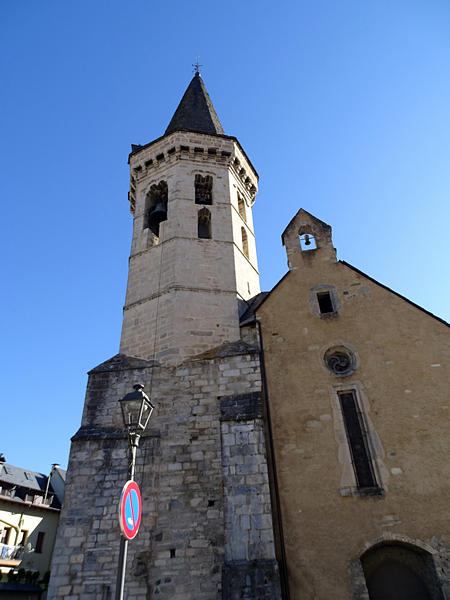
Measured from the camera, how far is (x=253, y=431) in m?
8.16

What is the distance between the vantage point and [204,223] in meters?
13.9

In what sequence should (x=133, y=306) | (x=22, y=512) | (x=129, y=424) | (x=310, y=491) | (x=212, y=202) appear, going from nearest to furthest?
1. (x=129, y=424)
2. (x=310, y=491)
3. (x=133, y=306)
4. (x=212, y=202)
5. (x=22, y=512)

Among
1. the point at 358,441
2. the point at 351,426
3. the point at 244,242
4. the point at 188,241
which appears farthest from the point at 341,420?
the point at 244,242

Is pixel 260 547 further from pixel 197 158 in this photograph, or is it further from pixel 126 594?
pixel 197 158

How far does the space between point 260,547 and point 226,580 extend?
2.36 ft

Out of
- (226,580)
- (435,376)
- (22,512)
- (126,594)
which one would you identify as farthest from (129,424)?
(22,512)

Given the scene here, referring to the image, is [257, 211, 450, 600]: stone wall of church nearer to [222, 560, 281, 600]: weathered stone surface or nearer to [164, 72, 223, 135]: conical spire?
[222, 560, 281, 600]: weathered stone surface

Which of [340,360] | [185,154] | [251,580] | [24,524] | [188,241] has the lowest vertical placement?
[251,580]

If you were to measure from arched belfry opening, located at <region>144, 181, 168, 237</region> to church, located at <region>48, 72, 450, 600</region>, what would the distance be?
2116mm

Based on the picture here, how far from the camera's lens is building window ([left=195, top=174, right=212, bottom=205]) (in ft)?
46.2

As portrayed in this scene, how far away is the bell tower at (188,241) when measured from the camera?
34.6ft

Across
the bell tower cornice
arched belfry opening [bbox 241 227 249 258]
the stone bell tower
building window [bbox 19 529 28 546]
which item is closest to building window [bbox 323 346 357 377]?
the stone bell tower

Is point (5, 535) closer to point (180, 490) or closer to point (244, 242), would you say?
point (180, 490)

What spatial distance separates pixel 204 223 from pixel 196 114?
523cm
